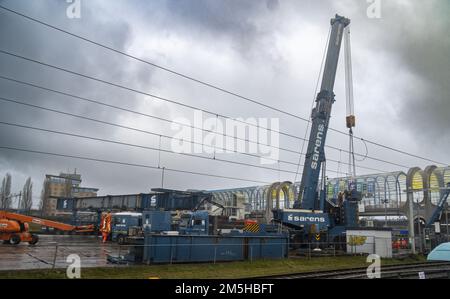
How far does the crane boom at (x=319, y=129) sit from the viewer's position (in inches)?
1064

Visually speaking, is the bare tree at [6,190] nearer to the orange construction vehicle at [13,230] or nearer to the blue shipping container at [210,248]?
the orange construction vehicle at [13,230]

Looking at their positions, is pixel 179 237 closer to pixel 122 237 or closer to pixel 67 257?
pixel 67 257

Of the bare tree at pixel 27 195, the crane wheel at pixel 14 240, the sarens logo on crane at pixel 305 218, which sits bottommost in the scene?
the crane wheel at pixel 14 240

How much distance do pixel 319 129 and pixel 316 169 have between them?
2798 mm

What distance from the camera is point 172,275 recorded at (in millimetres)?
16781

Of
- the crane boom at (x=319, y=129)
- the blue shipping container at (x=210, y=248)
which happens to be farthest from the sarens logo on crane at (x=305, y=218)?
the blue shipping container at (x=210, y=248)

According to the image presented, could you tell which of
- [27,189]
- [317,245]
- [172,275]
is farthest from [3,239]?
[27,189]

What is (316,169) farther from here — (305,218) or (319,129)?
(305,218)

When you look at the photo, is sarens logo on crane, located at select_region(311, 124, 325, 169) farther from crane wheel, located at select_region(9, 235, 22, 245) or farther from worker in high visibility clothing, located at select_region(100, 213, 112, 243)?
crane wheel, located at select_region(9, 235, 22, 245)

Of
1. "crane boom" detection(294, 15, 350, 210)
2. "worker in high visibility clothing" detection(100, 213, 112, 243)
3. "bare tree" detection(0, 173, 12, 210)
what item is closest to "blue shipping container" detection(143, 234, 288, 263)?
"crane boom" detection(294, 15, 350, 210)

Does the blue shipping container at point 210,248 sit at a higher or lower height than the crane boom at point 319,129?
lower

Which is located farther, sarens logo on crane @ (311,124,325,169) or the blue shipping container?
sarens logo on crane @ (311,124,325,169)

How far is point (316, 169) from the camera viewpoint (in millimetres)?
27109

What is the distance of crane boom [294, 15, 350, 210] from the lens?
1064 inches
